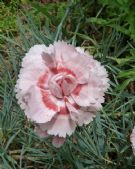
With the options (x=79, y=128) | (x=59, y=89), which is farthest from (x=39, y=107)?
(x=79, y=128)

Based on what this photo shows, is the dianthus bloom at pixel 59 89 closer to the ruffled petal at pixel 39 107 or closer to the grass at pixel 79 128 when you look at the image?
the ruffled petal at pixel 39 107

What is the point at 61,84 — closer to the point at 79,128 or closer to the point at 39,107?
the point at 39,107

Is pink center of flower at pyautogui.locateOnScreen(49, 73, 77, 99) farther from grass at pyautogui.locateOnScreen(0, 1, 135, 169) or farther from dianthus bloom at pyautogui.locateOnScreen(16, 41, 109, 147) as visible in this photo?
grass at pyautogui.locateOnScreen(0, 1, 135, 169)

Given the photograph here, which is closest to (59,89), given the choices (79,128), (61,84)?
(61,84)

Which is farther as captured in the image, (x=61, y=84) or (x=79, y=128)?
(x=79, y=128)

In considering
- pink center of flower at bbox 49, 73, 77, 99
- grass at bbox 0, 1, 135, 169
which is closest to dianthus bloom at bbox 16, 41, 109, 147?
pink center of flower at bbox 49, 73, 77, 99

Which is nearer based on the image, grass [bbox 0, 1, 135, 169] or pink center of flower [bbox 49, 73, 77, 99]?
pink center of flower [bbox 49, 73, 77, 99]

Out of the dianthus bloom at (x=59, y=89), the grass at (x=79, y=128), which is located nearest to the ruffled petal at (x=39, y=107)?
the dianthus bloom at (x=59, y=89)
